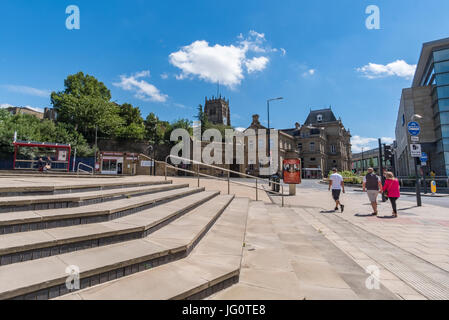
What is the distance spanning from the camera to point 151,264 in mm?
2418

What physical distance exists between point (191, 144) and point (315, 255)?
38.0 metres

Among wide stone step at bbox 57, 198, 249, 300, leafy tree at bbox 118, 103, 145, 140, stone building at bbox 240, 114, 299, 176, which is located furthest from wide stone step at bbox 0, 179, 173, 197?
stone building at bbox 240, 114, 299, 176

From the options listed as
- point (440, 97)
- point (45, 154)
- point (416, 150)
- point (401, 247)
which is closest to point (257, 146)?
point (440, 97)

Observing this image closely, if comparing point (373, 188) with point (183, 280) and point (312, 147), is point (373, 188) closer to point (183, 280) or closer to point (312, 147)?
point (183, 280)

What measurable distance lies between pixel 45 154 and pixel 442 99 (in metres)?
44.2

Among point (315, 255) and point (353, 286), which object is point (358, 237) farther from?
point (353, 286)

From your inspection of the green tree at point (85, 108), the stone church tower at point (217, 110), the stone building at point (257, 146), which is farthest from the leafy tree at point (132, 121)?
the stone church tower at point (217, 110)

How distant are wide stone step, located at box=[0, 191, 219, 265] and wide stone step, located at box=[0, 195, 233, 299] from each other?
8 cm

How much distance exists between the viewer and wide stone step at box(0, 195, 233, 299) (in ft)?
5.56

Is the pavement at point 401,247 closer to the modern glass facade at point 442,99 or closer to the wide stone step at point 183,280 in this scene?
the wide stone step at point 183,280

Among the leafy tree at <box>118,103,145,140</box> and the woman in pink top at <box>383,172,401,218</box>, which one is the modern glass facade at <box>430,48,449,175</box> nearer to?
the woman in pink top at <box>383,172,401,218</box>
